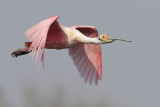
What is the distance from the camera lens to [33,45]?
50.3ft

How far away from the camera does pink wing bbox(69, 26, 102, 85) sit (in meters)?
18.3

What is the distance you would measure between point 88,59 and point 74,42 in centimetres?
192

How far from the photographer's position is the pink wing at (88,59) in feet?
60.2

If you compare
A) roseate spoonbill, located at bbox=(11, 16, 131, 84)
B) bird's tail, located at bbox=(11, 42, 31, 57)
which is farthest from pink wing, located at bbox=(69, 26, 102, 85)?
bird's tail, located at bbox=(11, 42, 31, 57)

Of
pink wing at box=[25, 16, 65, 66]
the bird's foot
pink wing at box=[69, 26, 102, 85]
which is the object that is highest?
pink wing at box=[25, 16, 65, 66]

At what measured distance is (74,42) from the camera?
16656 millimetres

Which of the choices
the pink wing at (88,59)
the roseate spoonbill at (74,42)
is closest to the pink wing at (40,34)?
the roseate spoonbill at (74,42)

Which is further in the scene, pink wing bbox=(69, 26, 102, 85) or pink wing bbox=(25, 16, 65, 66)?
pink wing bbox=(69, 26, 102, 85)

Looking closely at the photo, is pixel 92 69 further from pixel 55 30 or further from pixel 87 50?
pixel 55 30

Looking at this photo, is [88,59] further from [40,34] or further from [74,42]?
[40,34]

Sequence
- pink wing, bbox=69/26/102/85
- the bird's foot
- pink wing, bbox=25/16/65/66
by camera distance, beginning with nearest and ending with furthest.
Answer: pink wing, bbox=25/16/65/66 → the bird's foot → pink wing, bbox=69/26/102/85

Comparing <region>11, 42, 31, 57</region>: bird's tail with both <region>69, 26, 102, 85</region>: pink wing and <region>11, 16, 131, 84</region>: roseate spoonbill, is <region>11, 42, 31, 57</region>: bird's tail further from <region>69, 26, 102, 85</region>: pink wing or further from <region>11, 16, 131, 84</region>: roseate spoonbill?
<region>69, 26, 102, 85</region>: pink wing

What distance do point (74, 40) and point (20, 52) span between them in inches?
51.3

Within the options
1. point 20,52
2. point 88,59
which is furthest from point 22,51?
point 88,59
